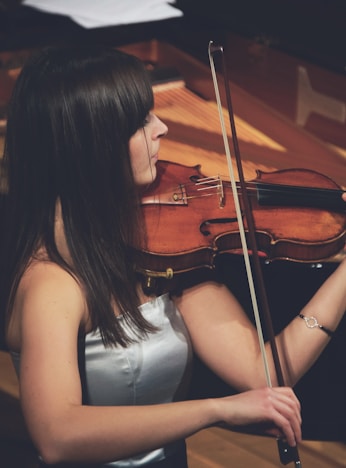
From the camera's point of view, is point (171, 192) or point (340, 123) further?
point (340, 123)

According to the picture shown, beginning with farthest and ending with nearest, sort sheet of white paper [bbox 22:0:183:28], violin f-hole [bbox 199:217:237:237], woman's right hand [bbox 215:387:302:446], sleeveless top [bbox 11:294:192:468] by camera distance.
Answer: sheet of white paper [bbox 22:0:183:28], violin f-hole [bbox 199:217:237:237], sleeveless top [bbox 11:294:192:468], woman's right hand [bbox 215:387:302:446]

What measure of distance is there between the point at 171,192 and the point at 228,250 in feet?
0.60

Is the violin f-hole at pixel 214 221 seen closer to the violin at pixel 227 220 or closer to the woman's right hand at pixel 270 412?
the violin at pixel 227 220

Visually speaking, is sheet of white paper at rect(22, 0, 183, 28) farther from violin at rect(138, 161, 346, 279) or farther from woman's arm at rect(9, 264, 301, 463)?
woman's arm at rect(9, 264, 301, 463)

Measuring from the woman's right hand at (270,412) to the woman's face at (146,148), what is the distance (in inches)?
17.0

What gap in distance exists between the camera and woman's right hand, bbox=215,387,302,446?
1.10 meters

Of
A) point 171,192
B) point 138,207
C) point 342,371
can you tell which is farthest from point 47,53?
point 342,371

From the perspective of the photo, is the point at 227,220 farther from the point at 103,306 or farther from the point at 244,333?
the point at 103,306

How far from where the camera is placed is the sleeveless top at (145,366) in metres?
1.36

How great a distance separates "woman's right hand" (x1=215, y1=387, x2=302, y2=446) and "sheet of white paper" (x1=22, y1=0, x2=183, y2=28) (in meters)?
1.76

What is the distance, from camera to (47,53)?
1.29 m

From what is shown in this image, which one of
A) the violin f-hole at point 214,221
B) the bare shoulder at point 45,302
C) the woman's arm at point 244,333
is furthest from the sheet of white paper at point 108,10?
the bare shoulder at point 45,302

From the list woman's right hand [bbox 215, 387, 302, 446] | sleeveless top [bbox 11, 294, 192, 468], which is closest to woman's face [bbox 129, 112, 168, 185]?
sleeveless top [bbox 11, 294, 192, 468]

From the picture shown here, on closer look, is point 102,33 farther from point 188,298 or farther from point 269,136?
point 188,298
